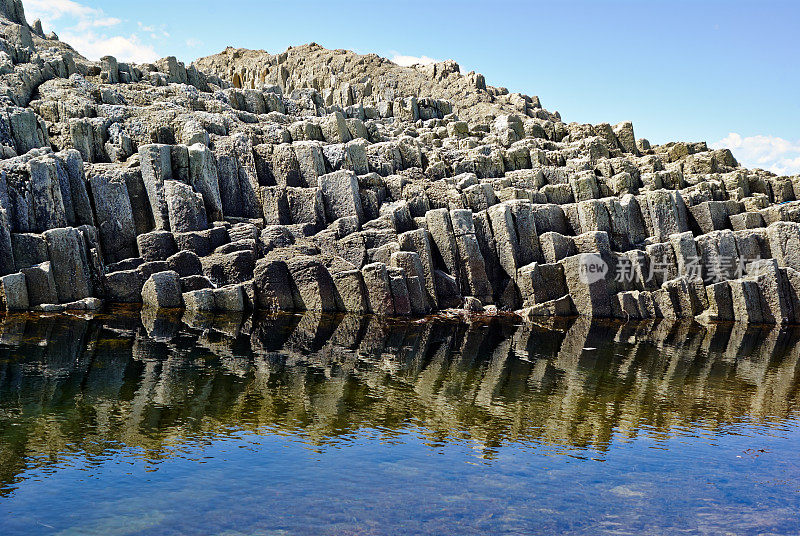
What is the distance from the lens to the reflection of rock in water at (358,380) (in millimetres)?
14156

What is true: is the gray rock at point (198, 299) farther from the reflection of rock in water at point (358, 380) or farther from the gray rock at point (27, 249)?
the gray rock at point (27, 249)

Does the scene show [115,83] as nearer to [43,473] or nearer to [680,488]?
[43,473]

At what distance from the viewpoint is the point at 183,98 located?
40.8 meters

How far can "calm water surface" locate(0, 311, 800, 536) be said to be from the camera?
409 inches

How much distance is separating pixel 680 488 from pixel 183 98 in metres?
36.2

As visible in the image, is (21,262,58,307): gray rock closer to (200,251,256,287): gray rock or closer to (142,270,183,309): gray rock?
(142,270,183,309): gray rock

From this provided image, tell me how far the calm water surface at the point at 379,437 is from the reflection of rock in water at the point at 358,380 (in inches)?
3.3

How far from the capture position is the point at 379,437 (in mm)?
13805

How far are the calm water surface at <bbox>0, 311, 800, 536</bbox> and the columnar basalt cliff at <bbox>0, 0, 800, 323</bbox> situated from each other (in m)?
5.68

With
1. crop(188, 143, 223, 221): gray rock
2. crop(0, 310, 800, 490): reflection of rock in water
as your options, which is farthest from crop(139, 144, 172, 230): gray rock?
crop(0, 310, 800, 490): reflection of rock in water

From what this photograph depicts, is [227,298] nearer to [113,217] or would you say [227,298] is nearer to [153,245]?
[153,245]

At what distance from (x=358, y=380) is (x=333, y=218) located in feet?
52.9

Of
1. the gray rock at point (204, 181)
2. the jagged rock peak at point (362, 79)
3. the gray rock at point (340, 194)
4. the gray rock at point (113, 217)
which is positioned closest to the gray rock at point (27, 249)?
the gray rock at point (113, 217)

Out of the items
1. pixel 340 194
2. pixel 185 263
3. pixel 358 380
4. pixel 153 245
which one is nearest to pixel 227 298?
pixel 185 263
